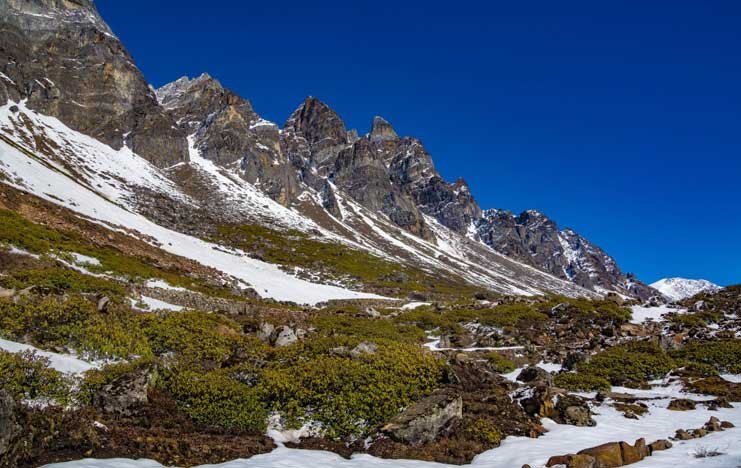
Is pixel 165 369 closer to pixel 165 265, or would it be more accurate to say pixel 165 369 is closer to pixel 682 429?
pixel 682 429

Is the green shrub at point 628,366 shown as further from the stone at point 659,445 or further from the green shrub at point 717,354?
the stone at point 659,445

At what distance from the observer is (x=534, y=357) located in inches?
954

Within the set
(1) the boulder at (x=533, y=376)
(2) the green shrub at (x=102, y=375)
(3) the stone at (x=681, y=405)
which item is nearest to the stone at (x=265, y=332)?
(2) the green shrub at (x=102, y=375)

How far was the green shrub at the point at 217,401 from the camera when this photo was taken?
11.9 metres

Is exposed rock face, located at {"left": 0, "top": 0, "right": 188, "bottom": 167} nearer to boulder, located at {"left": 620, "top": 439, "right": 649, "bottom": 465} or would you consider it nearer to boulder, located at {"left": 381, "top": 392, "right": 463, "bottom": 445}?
boulder, located at {"left": 381, "top": 392, "right": 463, "bottom": 445}

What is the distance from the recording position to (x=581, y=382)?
18.0m

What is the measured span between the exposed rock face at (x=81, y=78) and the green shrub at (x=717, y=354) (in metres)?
157

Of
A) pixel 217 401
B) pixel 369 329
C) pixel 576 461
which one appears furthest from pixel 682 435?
pixel 369 329

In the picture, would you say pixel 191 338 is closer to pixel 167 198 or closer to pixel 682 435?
pixel 682 435

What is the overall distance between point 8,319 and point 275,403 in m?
8.55

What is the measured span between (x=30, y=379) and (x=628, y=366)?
21726 millimetres

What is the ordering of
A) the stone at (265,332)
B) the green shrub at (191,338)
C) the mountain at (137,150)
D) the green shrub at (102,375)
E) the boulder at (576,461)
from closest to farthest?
the boulder at (576,461)
the green shrub at (102,375)
the green shrub at (191,338)
the stone at (265,332)
the mountain at (137,150)

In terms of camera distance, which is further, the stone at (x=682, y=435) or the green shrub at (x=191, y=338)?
the green shrub at (x=191, y=338)

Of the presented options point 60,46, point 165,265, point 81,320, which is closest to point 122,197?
point 165,265
